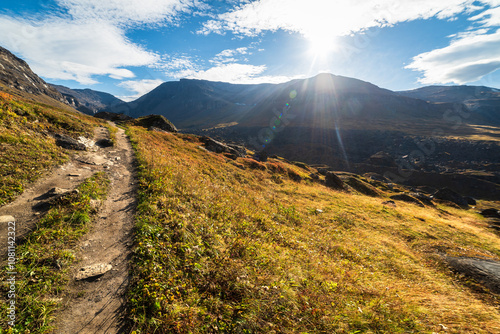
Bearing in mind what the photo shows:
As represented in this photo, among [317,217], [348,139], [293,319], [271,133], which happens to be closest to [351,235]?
[317,217]

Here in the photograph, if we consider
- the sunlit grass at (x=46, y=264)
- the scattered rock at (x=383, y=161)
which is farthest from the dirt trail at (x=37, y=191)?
the scattered rock at (x=383, y=161)

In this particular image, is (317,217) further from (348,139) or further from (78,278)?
(348,139)

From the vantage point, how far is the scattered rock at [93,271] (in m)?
5.25

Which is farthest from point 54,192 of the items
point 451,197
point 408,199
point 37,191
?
point 451,197

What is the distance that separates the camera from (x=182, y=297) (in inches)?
199

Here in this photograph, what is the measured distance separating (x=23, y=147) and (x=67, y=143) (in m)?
3.82

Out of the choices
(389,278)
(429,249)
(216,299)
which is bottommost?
(429,249)

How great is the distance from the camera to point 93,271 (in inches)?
213

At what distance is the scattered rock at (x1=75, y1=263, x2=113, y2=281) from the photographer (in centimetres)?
525

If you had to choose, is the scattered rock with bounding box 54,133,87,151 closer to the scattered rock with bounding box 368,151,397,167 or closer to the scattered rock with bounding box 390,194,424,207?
the scattered rock with bounding box 390,194,424,207

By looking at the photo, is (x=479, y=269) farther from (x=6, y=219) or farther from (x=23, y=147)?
(x=23, y=147)

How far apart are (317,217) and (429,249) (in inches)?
340

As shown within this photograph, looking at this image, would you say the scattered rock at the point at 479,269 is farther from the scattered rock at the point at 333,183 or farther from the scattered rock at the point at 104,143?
the scattered rock at the point at 104,143

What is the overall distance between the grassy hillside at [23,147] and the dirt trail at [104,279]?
3353 millimetres
